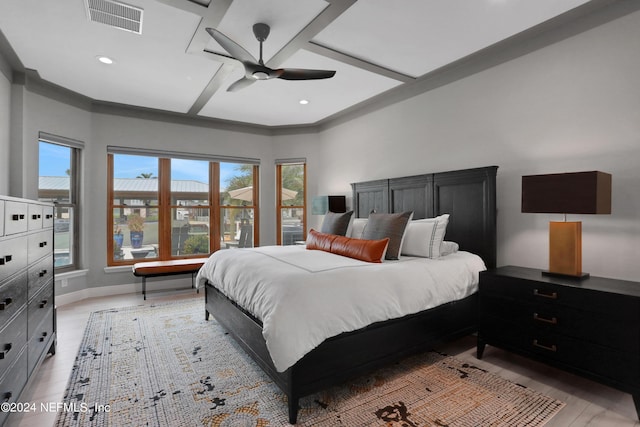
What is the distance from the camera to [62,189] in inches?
172

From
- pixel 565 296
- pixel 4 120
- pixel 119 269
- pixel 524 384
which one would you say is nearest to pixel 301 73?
pixel 565 296

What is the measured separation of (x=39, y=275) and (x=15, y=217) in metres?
0.72

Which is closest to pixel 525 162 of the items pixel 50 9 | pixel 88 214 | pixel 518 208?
pixel 518 208

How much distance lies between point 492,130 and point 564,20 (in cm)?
99

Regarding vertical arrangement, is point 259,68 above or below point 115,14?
below

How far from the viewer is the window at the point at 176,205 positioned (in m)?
4.93

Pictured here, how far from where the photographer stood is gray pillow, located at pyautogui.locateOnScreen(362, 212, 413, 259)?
9.59ft

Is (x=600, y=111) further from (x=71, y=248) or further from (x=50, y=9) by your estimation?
(x=71, y=248)

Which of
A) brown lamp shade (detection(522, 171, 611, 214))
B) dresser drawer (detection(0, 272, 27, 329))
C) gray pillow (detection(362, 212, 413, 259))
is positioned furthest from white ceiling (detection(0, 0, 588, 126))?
dresser drawer (detection(0, 272, 27, 329))

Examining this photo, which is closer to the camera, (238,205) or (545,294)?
(545,294)

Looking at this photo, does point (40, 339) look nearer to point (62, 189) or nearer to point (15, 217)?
point (15, 217)

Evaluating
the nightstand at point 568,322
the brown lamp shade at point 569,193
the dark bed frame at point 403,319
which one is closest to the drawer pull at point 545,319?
the nightstand at point 568,322

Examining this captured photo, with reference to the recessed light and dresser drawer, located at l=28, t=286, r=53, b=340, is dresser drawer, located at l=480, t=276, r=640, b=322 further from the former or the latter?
the recessed light

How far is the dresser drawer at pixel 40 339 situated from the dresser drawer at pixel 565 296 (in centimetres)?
326
